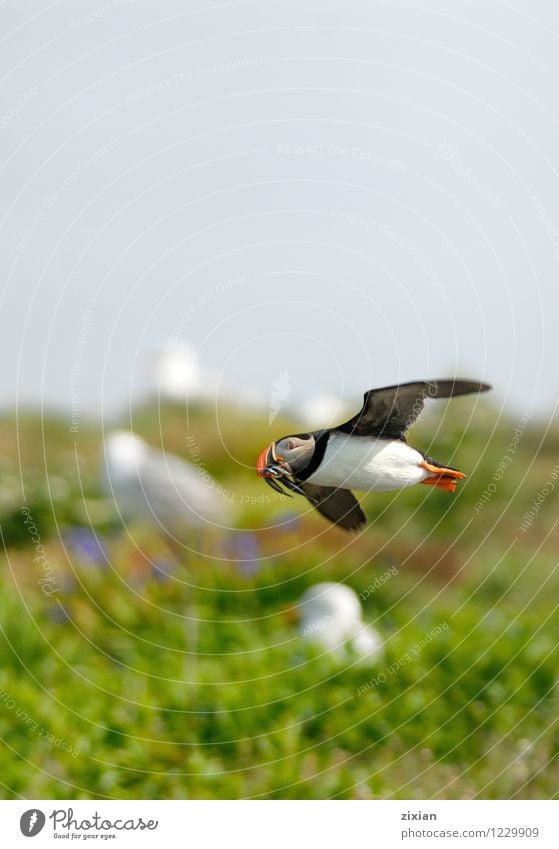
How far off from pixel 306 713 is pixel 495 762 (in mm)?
600

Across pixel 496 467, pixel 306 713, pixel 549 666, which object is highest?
pixel 496 467

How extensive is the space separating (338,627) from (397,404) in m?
2.83

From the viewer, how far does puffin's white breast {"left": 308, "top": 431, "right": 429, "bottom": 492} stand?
0.85m

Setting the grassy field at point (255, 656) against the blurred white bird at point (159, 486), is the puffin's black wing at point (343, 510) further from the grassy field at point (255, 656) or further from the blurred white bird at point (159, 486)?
the blurred white bird at point (159, 486)

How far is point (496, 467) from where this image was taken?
5.23 meters

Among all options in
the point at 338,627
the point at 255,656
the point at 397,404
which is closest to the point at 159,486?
the point at 255,656

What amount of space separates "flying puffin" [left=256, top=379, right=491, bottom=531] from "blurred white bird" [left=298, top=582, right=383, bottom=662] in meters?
2.66

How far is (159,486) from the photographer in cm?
364

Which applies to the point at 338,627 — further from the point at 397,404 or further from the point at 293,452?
the point at 293,452

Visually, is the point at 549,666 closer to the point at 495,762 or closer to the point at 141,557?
the point at 495,762

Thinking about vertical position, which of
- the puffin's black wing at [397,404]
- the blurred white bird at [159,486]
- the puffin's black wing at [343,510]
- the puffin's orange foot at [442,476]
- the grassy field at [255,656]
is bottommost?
the grassy field at [255,656]

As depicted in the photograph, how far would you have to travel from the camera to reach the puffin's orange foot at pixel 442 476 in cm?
89

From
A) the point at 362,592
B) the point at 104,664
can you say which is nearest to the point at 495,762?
the point at 362,592

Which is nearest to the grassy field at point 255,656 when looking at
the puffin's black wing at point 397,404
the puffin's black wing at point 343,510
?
the puffin's black wing at point 343,510
